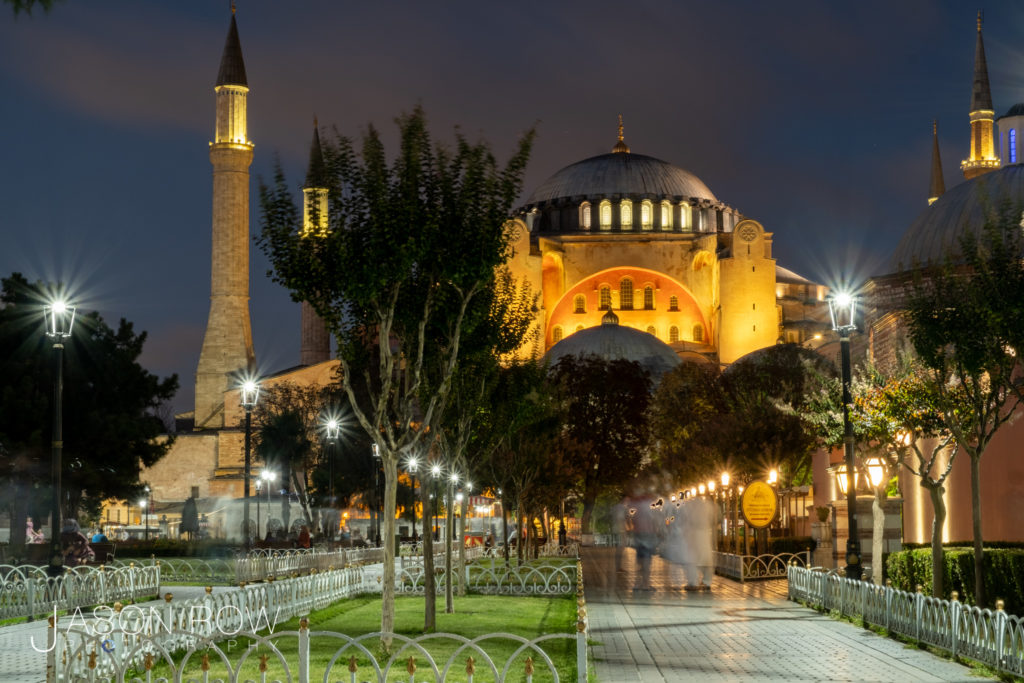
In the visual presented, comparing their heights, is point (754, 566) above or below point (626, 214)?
below

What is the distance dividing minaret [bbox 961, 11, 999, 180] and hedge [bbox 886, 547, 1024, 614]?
152 feet

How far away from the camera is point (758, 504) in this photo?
77.1ft

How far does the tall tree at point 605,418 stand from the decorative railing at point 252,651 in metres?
40.9

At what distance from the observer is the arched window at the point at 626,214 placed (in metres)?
92.8

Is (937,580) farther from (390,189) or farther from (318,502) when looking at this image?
(318,502)

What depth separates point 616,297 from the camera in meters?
89.3

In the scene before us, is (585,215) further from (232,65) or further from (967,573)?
(967,573)

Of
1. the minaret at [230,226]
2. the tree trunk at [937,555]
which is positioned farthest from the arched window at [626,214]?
the tree trunk at [937,555]

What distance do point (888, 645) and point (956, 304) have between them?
403 centimetres

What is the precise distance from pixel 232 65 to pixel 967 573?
5427cm

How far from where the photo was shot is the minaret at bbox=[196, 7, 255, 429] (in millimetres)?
61000
